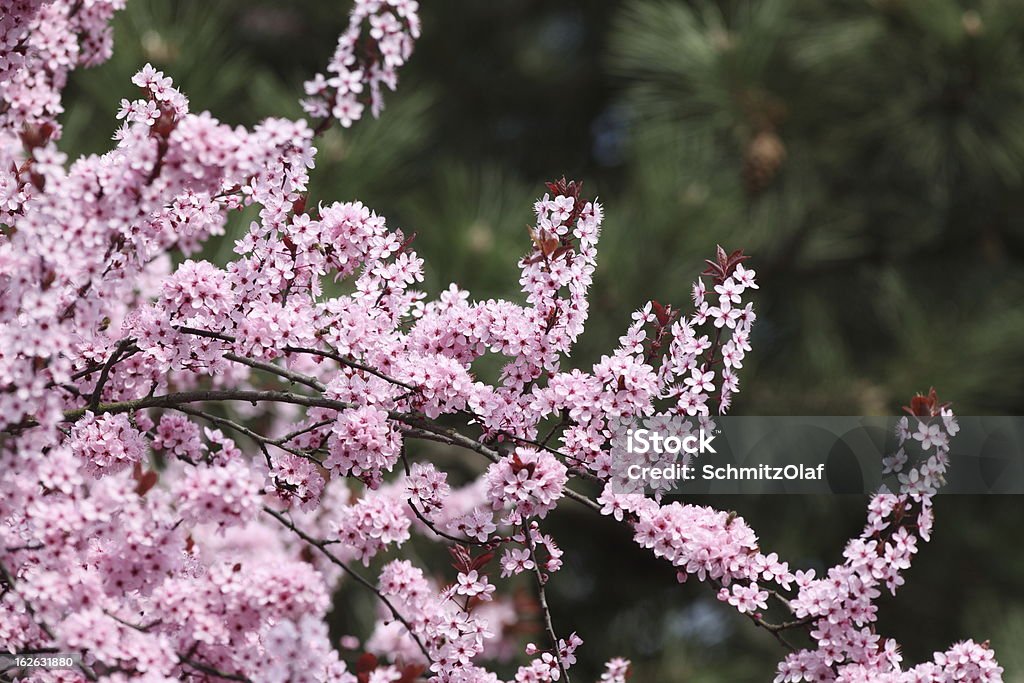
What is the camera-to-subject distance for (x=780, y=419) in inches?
188

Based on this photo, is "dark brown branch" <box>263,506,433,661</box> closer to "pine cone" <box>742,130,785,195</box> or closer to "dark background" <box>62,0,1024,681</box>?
"dark background" <box>62,0,1024,681</box>

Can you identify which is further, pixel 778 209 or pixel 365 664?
pixel 778 209

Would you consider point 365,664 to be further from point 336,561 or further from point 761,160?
point 761,160

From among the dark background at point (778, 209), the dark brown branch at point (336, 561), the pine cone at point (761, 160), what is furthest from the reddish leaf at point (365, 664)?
the pine cone at point (761, 160)

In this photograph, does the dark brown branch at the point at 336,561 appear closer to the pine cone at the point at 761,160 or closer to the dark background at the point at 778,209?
the dark background at the point at 778,209

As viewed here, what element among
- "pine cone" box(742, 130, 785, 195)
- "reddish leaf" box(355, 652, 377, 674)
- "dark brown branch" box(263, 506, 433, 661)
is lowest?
"reddish leaf" box(355, 652, 377, 674)

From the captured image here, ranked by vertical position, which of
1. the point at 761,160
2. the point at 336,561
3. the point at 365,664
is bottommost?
the point at 365,664

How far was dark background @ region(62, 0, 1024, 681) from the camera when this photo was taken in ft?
15.9

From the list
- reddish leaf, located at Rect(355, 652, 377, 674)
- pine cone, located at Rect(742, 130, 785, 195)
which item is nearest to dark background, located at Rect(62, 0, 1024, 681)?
pine cone, located at Rect(742, 130, 785, 195)

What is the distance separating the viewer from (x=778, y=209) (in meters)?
5.36

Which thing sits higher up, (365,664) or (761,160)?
(761,160)

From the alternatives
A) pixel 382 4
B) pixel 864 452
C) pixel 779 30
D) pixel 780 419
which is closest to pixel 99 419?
pixel 382 4

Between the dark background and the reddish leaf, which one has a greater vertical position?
the dark background

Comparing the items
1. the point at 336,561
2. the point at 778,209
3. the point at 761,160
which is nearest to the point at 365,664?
the point at 336,561
